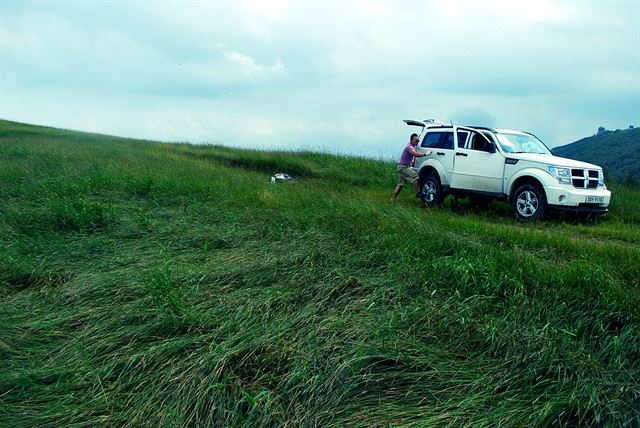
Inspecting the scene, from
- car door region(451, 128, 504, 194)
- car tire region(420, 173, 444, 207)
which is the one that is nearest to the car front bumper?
car door region(451, 128, 504, 194)

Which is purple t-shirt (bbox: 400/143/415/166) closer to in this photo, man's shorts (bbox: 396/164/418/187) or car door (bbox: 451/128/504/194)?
man's shorts (bbox: 396/164/418/187)

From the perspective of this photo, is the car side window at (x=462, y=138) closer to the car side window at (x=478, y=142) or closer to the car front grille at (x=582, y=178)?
the car side window at (x=478, y=142)

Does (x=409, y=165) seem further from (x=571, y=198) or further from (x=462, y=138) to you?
(x=571, y=198)

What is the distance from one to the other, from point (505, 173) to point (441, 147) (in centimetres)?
189

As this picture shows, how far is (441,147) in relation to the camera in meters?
13.3

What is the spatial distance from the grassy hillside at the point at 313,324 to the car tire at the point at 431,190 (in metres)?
4.35

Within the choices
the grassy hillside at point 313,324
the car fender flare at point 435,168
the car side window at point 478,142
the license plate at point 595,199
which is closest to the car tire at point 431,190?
the car fender flare at point 435,168

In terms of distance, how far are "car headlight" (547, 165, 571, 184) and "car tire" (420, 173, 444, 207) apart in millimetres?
2631

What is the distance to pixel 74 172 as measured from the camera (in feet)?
44.3

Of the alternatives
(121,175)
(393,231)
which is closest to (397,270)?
(393,231)

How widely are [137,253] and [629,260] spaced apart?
597 centimetres

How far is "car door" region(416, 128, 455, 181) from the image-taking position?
12.9 m

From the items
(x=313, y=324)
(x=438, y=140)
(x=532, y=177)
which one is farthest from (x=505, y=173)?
(x=313, y=324)

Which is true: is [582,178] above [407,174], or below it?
above
